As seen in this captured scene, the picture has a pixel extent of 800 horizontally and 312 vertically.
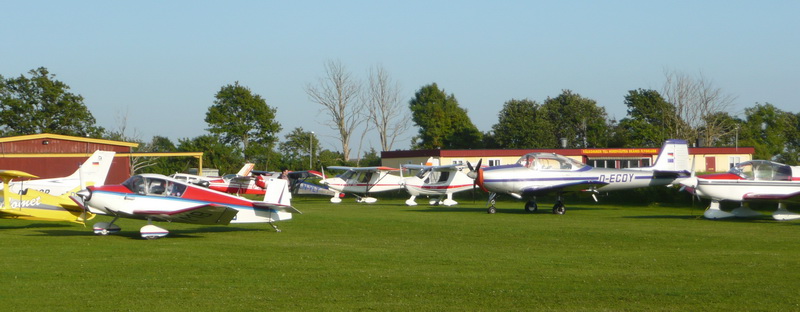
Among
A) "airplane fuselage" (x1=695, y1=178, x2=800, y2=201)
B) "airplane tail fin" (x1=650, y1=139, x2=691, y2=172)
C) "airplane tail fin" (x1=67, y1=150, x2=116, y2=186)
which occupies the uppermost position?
"airplane tail fin" (x1=650, y1=139, x2=691, y2=172)

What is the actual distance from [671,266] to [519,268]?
2113mm

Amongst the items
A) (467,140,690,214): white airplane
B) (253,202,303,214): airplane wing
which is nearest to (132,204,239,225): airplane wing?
(253,202,303,214): airplane wing

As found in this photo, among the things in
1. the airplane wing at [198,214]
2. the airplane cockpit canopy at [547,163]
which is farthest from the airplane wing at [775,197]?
the airplane wing at [198,214]

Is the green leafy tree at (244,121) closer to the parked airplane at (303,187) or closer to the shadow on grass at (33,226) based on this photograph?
the parked airplane at (303,187)

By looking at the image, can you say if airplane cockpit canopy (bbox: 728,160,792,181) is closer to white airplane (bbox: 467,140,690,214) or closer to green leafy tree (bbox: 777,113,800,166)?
white airplane (bbox: 467,140,690,214)

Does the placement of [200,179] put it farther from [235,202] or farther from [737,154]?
[737,154]

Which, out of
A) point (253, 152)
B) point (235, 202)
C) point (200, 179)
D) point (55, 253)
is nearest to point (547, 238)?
point (235, 202)

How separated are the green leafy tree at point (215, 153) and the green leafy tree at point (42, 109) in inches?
364

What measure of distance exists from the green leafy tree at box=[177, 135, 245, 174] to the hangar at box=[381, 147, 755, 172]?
1725 cm

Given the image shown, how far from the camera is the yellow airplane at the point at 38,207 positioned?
17.1m

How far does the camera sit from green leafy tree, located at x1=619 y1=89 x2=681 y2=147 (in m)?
67.6

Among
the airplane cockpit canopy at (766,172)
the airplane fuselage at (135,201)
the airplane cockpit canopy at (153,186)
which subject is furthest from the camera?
the airplane cockpit canopy at (766,172)

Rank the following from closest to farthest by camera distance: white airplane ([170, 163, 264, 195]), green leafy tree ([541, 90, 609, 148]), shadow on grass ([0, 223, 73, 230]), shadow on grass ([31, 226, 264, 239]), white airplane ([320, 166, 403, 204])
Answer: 1. shadow on grass ([31, 226, 264, 239])
2. shadow on grass ([0, 223, 73, 230])
3. white airplane ([320, 166, 403, 204])
4. white airplane ([170, 163, 264, 195])
5. green leafy tree ([541, 90, 609, 148])

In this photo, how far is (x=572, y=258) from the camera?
12078 mm
